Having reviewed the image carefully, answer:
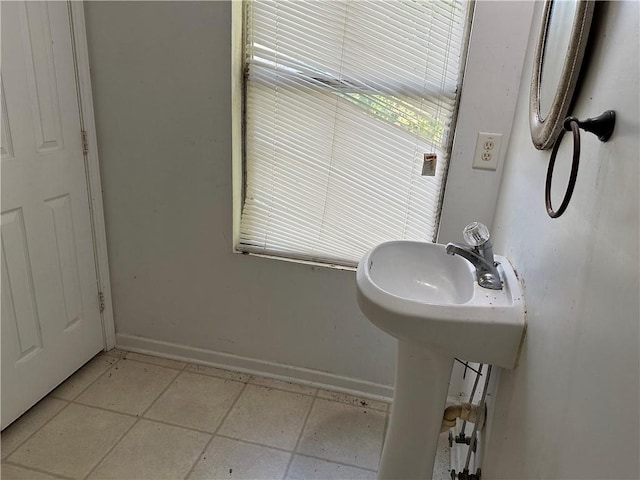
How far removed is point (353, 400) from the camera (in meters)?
1.90

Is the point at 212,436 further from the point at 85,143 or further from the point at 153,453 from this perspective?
the point at 85,143

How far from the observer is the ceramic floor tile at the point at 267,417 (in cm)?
167

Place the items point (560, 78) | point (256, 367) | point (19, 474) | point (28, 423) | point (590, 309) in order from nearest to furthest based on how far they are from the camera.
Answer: point (590, 309) → point (560, 78) → point (19, 474) → point (28, 423) → point (256, 367)

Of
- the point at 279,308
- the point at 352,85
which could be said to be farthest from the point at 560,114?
the point at 279,308

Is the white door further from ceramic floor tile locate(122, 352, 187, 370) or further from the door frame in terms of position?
ceramic floor tile locate(122, 352, 187, 370)

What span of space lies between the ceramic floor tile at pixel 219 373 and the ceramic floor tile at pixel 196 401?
0.09 feet

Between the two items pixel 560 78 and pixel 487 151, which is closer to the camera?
pixel 560 78

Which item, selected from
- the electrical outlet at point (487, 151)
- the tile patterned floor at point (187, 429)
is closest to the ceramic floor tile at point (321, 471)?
the tile patterned floor at point (187, 429)

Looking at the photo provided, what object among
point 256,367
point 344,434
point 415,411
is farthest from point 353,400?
point 415,411

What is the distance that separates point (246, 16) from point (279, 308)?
1.15 metres

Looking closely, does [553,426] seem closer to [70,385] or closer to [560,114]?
[560,114]

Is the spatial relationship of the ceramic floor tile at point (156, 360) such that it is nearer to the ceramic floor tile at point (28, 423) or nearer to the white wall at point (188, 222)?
the white wall at point (188, 222)

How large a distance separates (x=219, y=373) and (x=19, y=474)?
0.79m

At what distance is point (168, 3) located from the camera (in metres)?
1.62
